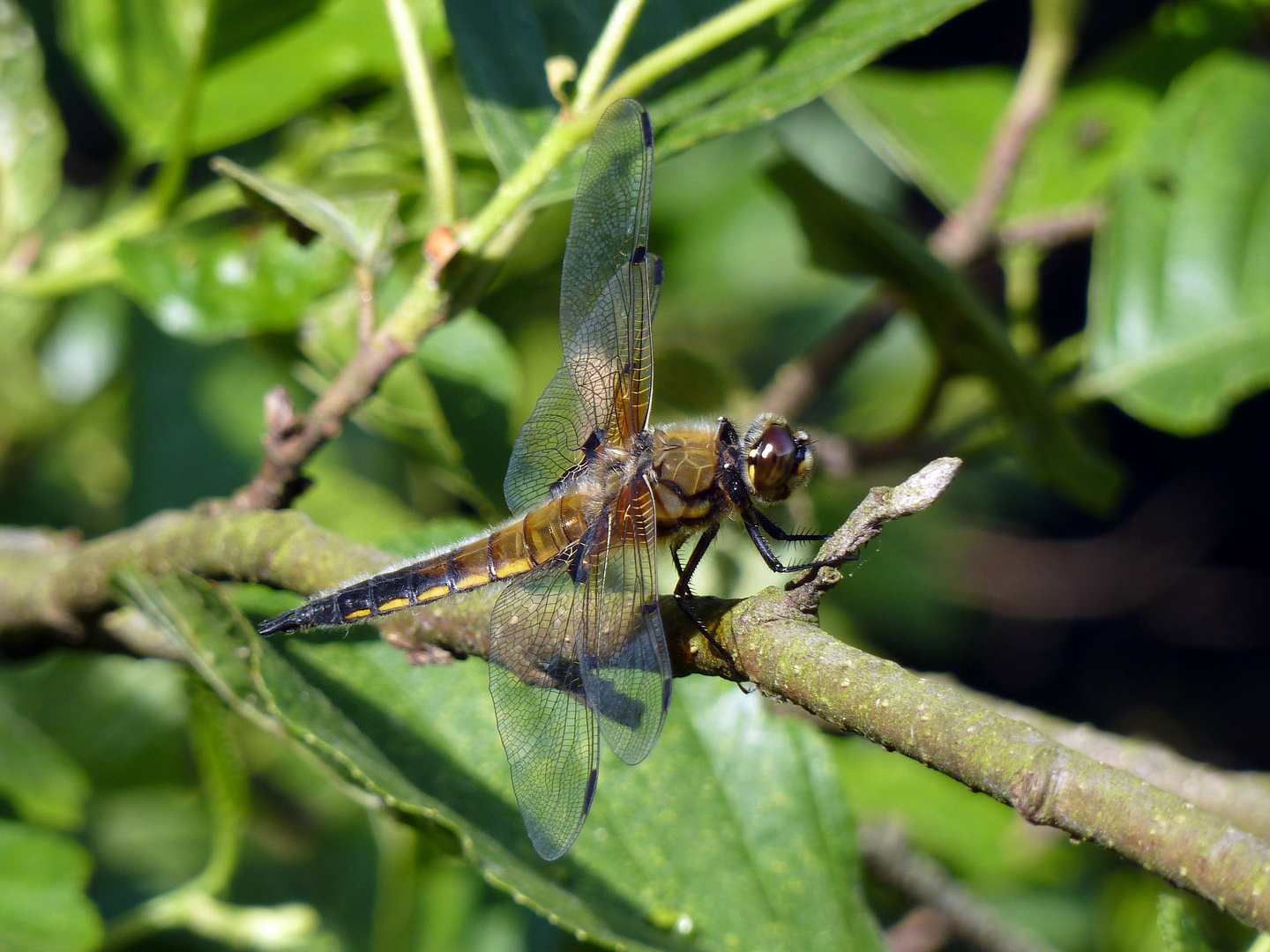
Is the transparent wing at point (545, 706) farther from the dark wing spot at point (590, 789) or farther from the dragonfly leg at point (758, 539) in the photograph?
the dragonfly leg at point (758, 539)

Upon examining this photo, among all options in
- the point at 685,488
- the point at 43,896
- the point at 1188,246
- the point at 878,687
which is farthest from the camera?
the point at 1188,246

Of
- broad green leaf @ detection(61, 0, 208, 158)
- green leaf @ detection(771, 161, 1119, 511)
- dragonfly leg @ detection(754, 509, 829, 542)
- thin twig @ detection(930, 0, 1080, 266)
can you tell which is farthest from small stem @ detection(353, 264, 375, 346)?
thin twig @ detection(930, 0, 1080, 266)

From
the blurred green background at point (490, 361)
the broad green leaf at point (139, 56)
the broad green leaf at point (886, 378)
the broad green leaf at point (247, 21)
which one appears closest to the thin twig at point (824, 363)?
the blurred green background at point (490, 361)

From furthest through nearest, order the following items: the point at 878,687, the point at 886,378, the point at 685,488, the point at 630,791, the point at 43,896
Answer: the point at 886,378 < the point at 685,488 < the point at 43,896 < the point at 630,791 < the point at 878,687

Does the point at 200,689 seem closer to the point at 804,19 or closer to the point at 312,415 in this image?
the point at 312,415

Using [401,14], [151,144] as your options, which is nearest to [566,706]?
[401,14]

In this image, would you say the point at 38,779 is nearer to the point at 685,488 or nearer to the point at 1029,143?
the point at 685,488

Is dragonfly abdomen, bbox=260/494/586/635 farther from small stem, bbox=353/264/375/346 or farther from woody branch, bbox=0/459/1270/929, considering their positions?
small stem, bbox=353/264/375/346

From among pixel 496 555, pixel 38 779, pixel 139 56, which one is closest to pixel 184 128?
pixel 139 56
